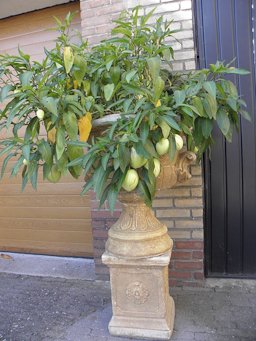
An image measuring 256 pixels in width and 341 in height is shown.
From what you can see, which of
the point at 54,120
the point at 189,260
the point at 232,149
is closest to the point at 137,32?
the point at 54,120

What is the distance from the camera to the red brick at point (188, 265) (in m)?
2.89

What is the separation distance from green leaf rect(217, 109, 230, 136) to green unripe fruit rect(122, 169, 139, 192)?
1.79ft

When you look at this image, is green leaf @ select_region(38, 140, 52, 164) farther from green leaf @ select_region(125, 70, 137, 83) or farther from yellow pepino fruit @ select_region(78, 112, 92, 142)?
green leaf @ select_region(125, 70, 137, 83)

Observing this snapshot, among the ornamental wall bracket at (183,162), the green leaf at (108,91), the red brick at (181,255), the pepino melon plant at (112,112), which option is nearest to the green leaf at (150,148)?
the pepino melon plant at (112,112)

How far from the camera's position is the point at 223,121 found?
1.91m

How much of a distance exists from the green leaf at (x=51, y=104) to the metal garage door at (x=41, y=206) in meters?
1.94

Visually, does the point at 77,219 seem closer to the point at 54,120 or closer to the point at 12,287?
the point at 12,287

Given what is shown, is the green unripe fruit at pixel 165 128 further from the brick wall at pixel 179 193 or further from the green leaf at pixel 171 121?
the brick wall at pixel 179 193

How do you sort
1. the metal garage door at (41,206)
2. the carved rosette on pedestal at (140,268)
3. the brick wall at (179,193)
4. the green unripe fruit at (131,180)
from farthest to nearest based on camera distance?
the metal garage door at (41,206) < the brick wall at (179,193) < the carved rosette on pedestal at (140,268) < the green unripe fruit at (131,180)

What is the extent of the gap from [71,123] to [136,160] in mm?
386

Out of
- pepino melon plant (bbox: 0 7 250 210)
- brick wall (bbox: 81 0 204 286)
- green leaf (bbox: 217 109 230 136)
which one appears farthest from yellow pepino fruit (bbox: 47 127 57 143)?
brick wall (bbox: 81 0 204 286)

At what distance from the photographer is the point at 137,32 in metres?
2.10

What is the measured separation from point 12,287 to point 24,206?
99 cm

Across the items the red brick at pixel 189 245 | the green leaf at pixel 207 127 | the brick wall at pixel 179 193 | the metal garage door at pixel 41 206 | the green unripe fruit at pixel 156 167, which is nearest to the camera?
the green unripe fruit at pixel 156 167
